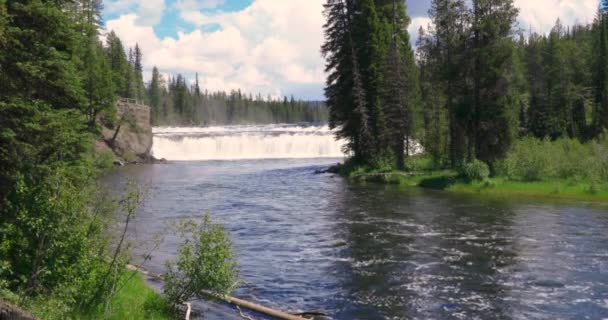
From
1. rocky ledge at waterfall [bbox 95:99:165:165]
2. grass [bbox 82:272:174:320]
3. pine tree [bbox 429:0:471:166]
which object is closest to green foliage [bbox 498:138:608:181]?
pine tree [bbox 429:0:471:166]

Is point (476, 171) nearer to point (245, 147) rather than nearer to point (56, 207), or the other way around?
point (56, 207)

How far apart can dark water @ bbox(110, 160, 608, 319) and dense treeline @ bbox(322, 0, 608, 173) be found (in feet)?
24.9

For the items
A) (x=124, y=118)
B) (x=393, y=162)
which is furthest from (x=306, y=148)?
(x=393, y=162)

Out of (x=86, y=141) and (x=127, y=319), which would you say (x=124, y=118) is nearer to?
(x=86, y=141)

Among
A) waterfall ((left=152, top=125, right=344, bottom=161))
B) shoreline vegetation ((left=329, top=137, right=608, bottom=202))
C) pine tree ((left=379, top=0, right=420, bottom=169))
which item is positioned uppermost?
pine tree ((left=379, top=0, right=420, bottom=169))

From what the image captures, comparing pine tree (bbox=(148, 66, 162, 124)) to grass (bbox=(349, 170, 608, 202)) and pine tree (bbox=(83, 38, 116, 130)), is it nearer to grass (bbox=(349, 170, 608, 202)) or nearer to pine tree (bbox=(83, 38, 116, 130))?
pine tree (bbox=(83, 38, 116, 130))

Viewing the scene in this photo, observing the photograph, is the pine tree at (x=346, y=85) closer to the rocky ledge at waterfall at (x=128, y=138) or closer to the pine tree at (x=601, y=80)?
the rocky ledge at waterfall at (x=128, y=138)

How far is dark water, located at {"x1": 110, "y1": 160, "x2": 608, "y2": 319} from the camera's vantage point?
15.5 meters

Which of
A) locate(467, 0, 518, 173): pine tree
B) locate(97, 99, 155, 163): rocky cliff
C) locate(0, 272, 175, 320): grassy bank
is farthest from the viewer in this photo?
locate(97, 99, 155, 163): rocky cliff

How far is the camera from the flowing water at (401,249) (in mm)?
15484

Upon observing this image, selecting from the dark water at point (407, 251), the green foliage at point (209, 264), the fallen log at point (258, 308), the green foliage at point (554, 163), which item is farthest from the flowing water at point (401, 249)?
the green foliage at point (554, 163)

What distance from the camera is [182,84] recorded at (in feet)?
529

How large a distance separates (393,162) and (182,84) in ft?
399

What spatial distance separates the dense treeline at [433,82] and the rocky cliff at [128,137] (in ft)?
99.5
